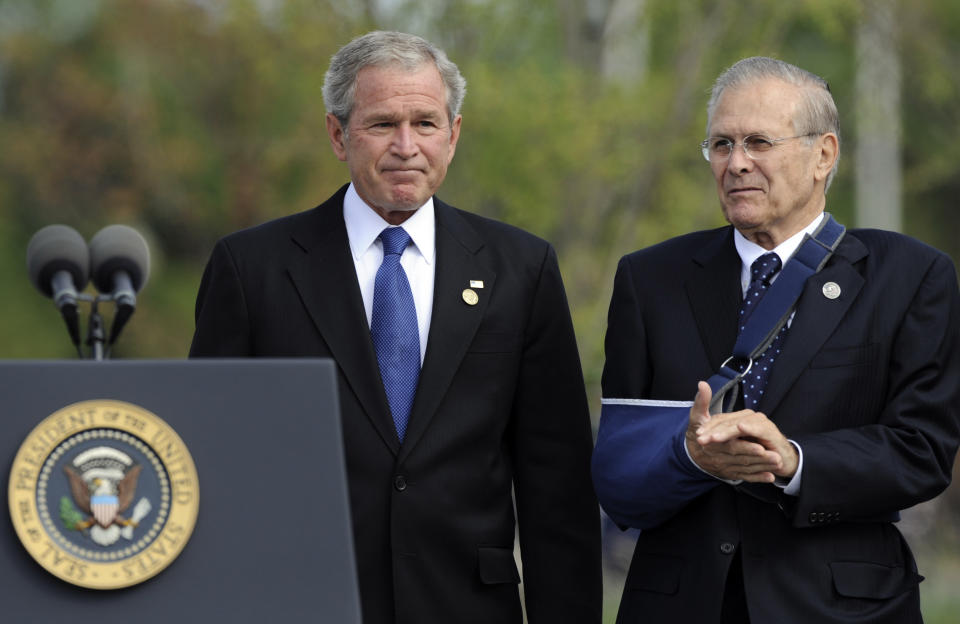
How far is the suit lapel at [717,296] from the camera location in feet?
12.3

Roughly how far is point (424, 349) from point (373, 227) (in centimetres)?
36

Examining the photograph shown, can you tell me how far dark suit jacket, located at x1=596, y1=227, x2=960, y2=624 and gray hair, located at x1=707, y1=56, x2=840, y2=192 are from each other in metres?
0.29

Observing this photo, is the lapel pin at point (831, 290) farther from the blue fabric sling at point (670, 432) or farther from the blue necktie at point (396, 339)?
the blue necktie at point (396, 339)

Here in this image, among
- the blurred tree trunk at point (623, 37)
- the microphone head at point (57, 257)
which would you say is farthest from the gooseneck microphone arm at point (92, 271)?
the blurred tree trunk at point (623, 37)

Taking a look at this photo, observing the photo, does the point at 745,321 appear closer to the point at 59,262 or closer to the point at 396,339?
the point at 396,339

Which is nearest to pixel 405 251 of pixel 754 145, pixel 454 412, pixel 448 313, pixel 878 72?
pixel 448 313

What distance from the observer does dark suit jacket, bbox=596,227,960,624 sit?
3477 mm

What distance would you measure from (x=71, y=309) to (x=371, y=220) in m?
1.05

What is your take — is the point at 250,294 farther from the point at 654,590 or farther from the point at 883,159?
the point at 883,159

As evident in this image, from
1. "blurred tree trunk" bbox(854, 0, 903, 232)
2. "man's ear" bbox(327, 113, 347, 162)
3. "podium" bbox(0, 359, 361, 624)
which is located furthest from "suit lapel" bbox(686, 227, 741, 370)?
"blurred tree trunk" bbox(854, 0, 903, 232)

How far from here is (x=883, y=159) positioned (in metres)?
18.2

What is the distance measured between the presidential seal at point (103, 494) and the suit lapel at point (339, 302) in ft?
3.69

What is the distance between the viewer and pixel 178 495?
2625 millimetres

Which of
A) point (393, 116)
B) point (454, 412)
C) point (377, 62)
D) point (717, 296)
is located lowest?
point (454, 412)
